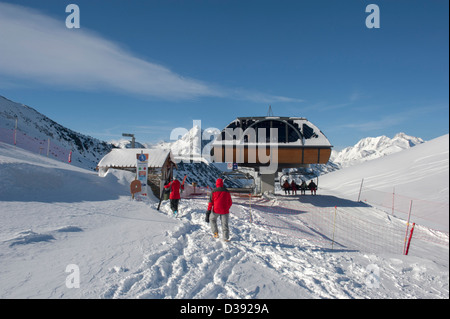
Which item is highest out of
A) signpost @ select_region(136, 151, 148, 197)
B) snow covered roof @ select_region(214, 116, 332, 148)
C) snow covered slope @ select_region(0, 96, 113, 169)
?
snow covered slope @ select_region(0, 96, 113, 169)

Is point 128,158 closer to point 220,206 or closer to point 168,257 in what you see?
point 220,206

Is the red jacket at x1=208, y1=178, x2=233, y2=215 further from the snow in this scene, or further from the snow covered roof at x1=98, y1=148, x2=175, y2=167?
the snow covered roof at x1=98, y1=148, x2=175, y2=167

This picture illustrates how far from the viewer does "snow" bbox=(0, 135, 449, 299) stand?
384 cm

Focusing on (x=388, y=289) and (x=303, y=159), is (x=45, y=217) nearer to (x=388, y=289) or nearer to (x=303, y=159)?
(x=388, y=289)

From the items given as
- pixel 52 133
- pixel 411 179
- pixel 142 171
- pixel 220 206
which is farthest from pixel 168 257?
pixel 52 133

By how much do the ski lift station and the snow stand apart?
743 cm

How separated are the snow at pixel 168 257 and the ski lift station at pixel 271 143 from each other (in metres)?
7.43

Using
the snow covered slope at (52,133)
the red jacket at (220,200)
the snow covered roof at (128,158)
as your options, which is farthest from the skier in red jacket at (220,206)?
the snow covered slope at (52,133)

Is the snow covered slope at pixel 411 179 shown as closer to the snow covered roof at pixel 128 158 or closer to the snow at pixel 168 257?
the snow at pixel 168 257

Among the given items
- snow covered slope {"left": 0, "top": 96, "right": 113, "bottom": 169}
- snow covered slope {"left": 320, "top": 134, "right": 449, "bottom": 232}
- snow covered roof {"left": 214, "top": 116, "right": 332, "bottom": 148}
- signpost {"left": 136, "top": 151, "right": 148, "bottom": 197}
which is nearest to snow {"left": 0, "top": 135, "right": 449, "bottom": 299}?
signpost {"left": 136, "top": 151, "right": 148, "bottom": 197}

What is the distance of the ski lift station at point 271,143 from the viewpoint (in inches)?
676
